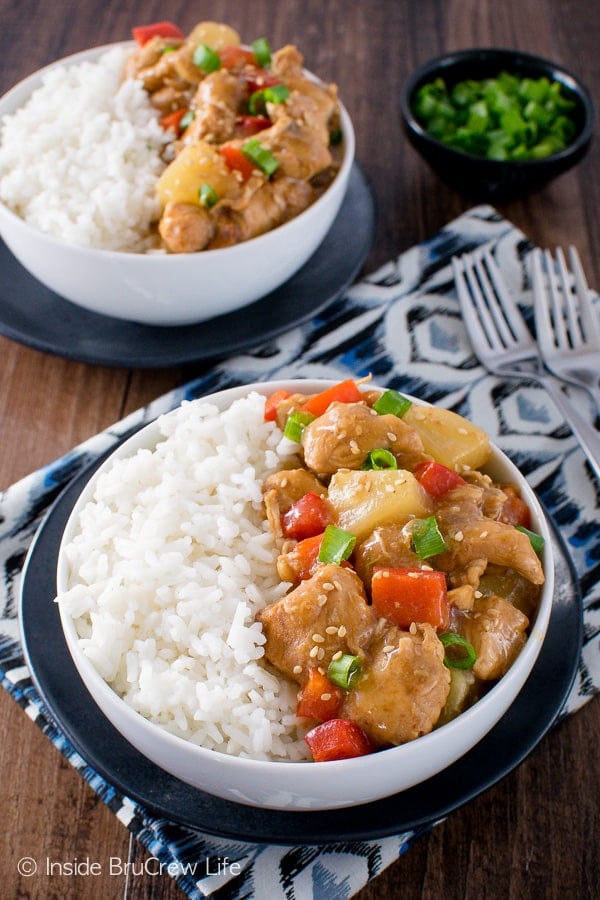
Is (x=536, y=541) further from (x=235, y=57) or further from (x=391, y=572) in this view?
(x=235, y=57)

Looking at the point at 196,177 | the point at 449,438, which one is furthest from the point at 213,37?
the point at 449,438

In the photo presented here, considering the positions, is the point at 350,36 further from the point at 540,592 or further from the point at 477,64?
the point at 540,592

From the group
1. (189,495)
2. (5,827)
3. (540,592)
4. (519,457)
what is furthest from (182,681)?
(519,457)

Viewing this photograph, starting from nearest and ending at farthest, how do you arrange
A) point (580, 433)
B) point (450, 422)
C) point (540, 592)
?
point (540, 592) < point (450, 422) < point (580, 433)

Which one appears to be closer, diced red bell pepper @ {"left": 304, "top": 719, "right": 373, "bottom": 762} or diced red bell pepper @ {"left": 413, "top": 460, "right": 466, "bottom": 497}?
diced red bell pepper @ {"left": 304, "top": 719, "right": 373, "bottom": 762}

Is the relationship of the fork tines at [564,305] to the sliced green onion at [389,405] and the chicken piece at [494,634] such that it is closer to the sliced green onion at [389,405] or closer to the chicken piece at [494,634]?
the sliced green onion at [389,405]

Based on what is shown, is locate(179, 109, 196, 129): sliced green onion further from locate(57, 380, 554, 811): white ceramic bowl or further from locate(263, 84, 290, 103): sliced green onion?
locate(57, 380, 554, 811): white ceramic bowl

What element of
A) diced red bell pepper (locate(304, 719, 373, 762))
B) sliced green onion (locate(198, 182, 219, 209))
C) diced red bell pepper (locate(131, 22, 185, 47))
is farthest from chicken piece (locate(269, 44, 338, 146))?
diced red bell pepper (locate(304, 719, 373, 762))
